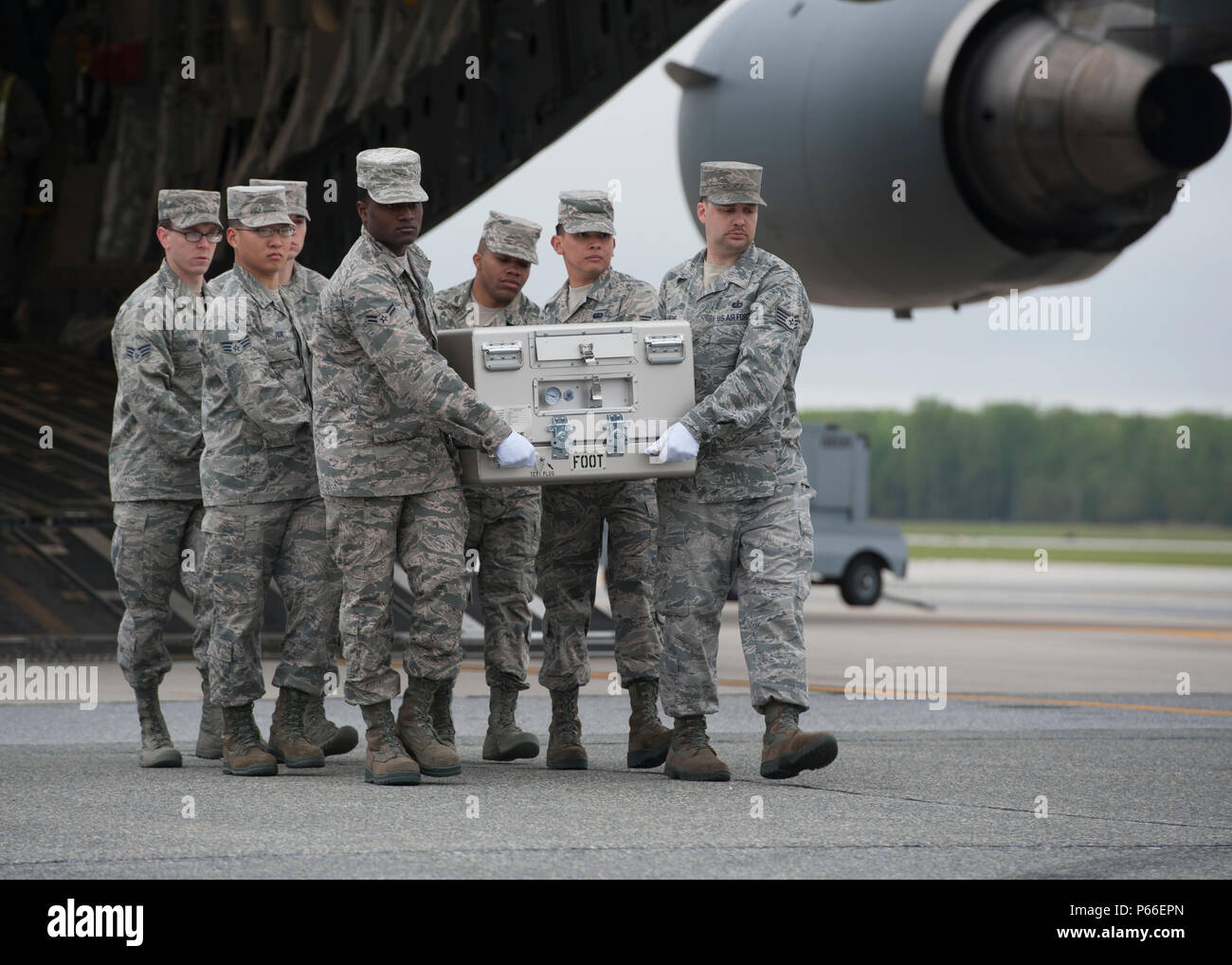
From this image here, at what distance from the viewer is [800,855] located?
4074 mm

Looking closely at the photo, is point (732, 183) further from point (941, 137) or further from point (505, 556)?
point (941, 137)

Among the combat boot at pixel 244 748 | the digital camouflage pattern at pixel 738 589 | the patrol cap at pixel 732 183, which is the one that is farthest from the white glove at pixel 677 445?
the combat boot at pixel 244 748

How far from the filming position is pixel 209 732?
6.26 metres

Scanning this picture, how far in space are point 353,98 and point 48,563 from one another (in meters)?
5.75

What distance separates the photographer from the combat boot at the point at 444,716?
591cm

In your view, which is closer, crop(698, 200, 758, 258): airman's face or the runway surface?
the runway surface

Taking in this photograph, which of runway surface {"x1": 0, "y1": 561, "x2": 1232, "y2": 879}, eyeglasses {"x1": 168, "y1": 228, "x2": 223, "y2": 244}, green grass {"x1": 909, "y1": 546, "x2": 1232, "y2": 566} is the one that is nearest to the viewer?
runway surface {"x1": 0, "y1": 561, "x2": 1232, "y2": 879}

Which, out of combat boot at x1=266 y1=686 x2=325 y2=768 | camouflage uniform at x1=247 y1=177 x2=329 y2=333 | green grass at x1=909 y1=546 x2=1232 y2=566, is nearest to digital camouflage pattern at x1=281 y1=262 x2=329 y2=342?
camouflage uniform at x1=247 y1=177 x2=329 y2=333

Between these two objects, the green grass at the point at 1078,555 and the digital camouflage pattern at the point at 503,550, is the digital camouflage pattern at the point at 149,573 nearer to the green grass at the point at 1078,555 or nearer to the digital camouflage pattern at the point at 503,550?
the digital camouflage pattern at the point at 503,550

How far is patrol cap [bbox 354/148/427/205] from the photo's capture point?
209 inches

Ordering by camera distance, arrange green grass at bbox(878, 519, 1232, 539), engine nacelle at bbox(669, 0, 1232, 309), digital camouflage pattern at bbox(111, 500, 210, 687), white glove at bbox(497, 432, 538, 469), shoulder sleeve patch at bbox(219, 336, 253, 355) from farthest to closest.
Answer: green grass at bbox(878, 519, 1232, 539) → engine nacelle at bbox(669, 0, 1232, 309) → digital camouflage pattern at bbox(111, 500, 210, 687) → shoulder sleeve patch at bbox(219, 336, 253, 355) → white glove at bbox(497, 432, 538, 469)

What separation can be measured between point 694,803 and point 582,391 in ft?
4.74

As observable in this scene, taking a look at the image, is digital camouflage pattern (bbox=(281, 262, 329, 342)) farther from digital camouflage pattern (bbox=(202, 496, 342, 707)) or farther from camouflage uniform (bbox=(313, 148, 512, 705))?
digital camouflage pattern (bbox=(202, 496, 342, 707))

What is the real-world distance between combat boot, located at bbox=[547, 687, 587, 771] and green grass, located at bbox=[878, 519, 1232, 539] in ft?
239
